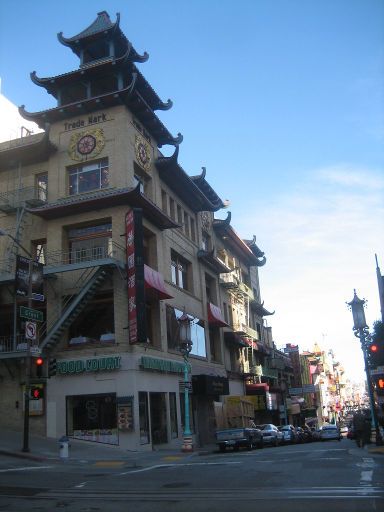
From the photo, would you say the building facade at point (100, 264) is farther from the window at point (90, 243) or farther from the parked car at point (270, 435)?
the parked car at point (270, 435)

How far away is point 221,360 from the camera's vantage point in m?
46.8

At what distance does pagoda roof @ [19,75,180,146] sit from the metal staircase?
10667mm

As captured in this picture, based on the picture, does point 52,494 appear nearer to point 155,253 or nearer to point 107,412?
point 107,412

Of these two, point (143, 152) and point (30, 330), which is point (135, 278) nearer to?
point (30, 330)

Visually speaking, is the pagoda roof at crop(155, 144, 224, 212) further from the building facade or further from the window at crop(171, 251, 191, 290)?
the window at crop(171, 251, 191, 290)

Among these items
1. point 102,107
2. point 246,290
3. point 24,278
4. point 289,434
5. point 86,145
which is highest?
point 102,107

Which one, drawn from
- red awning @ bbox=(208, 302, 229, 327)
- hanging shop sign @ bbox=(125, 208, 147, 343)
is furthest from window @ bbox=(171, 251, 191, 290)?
hanging shop sign @ bbox=(125, 208, 147, 343)

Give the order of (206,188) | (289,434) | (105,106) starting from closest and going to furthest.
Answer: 1. (105,106)
2. (289,434)
3. (206,188)

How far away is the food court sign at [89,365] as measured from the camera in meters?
28.6

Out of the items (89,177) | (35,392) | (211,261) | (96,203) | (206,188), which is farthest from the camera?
(206,188)

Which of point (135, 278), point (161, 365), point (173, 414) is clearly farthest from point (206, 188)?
point (135, 278)

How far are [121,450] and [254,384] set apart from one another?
98.7 feet

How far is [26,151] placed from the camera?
112ft

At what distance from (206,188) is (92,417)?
2562 centimetres
